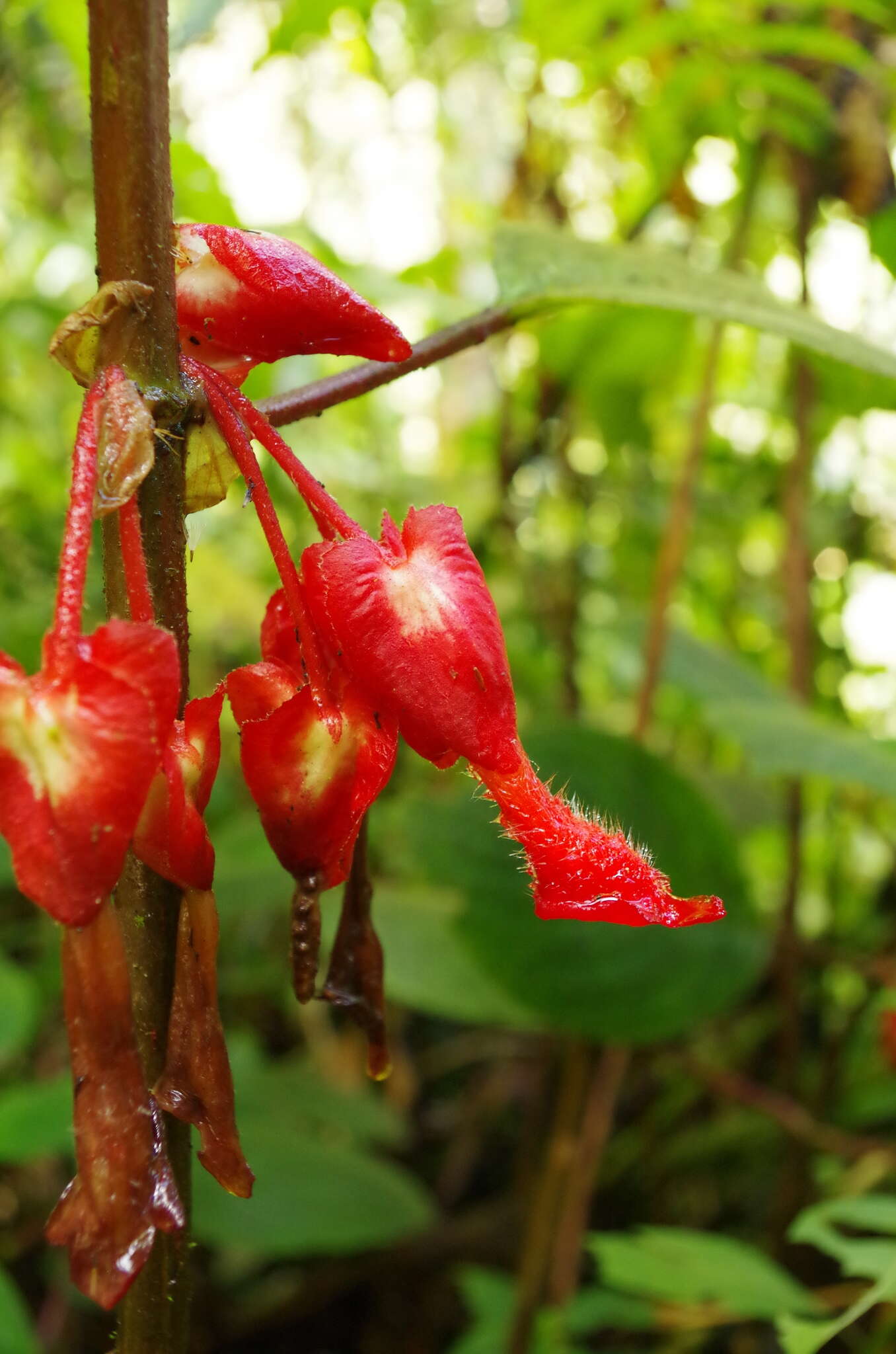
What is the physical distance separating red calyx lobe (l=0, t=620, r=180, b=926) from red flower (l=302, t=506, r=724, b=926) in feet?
0.18

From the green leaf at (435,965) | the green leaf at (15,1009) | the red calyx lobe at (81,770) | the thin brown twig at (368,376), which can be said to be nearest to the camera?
the red calyx lobe at (81,770)

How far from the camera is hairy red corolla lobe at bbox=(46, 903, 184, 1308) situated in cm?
25

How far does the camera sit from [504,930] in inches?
35.9

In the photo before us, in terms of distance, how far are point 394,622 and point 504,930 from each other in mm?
674

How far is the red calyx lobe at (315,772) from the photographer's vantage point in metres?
0.27

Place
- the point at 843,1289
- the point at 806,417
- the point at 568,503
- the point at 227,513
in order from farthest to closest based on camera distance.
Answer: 1. the point at 227,513
2. the point at 568,503
3. the point at 806,417
4. the point at 843,1289

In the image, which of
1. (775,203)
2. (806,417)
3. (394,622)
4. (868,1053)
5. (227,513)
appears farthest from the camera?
(775,203)

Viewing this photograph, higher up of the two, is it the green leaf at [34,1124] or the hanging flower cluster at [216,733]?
the hanging flower cluster at [216,733]

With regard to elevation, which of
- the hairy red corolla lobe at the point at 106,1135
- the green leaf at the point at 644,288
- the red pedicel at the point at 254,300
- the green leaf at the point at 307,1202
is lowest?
the green leaf at the point at 307,1202

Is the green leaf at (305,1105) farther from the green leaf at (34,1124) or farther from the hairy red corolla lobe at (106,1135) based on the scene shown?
the hairy red corolla lobe at (106,1135)

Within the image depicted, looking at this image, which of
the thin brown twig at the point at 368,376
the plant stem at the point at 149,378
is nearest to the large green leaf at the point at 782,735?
the thin brown twig at the point at 368,376

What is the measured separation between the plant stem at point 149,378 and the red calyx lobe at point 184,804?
0.09 ft

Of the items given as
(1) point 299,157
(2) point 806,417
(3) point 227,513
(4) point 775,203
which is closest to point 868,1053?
(2) point 806,417

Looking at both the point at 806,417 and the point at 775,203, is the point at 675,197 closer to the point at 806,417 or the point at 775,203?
the point at 806,417
